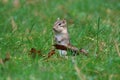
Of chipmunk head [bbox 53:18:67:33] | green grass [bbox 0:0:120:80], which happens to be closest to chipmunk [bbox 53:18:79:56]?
chipmunk head [bbox 53:18:67:33]

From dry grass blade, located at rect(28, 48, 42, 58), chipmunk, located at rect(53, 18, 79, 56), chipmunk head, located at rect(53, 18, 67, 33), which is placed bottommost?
dry grass blade, located at rect(28, 48, 42, 58)

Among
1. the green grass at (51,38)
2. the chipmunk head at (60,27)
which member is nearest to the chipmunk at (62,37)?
the chipmunk head at (60,27)

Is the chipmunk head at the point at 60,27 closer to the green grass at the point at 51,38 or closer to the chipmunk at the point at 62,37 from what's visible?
the chipmunk at the point at 62,37

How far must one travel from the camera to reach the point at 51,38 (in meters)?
6.97

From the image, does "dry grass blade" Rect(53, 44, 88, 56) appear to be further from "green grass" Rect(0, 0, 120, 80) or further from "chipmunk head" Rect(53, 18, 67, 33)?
"chipmunk head" Rect(53, 18, 67, 33)

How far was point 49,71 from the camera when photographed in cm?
549

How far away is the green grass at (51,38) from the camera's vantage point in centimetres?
551

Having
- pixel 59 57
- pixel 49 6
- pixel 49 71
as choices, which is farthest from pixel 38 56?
pixel 49 6

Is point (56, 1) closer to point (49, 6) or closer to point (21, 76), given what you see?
point (49, 6)

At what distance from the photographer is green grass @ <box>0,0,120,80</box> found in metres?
5.51

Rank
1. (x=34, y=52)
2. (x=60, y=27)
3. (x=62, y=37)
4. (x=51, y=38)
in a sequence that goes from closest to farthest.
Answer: (x=34, y=52), (x=62, y=37), (x=60, y=27), (x=51, y=38)

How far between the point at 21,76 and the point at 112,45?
5.30 feet

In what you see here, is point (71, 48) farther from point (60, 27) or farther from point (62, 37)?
point (60, 27)

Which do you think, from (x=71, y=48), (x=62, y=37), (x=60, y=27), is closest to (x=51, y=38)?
(x=60, y=27)
